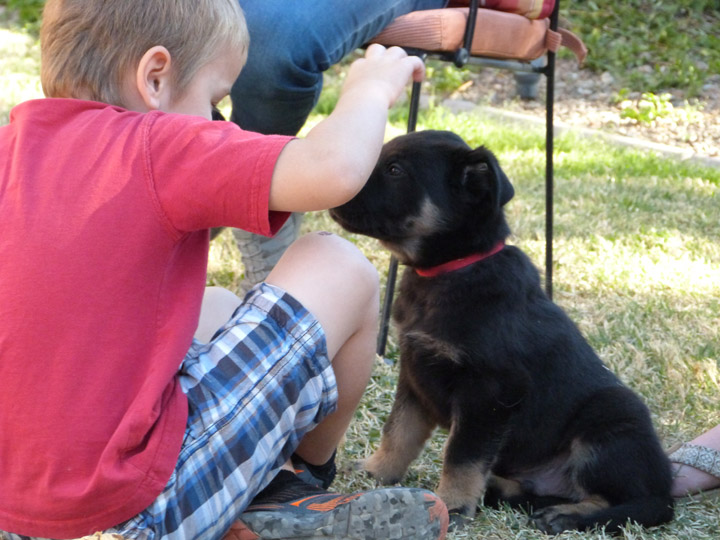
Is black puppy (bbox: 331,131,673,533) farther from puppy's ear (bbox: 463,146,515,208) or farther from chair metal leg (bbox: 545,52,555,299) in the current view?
chair metal leg (bbox: 545,52,555,299)

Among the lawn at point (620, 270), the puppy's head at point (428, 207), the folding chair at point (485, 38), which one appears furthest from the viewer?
the folding chair at point (485, 38)

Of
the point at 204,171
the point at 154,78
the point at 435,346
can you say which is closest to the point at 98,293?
the point at 204,171

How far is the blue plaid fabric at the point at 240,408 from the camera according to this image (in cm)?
164

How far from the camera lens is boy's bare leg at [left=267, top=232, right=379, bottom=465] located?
1.82 m

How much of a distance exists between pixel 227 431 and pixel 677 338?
7.26ft

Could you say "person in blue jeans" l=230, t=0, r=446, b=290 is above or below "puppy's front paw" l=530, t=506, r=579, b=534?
above

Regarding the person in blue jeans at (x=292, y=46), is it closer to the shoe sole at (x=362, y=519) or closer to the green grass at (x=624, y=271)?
the green grass at (x=624, y=271)

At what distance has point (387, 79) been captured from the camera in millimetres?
1916

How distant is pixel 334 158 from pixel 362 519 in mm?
719

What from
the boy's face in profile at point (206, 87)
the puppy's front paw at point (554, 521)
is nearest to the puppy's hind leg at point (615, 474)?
the puppy's front paw at point (554, 521)

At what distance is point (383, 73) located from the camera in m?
1.94

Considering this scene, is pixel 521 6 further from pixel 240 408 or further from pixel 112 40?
pixel 240 408

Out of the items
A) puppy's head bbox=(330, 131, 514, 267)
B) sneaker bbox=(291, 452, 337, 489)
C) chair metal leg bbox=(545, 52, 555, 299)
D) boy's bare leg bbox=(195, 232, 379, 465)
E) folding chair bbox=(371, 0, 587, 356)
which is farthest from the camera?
chair metal leg bbox=(545, 52, 555, 299)

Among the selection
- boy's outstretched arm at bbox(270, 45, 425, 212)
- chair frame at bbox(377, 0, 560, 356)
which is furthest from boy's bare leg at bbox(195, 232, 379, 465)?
chair frame at bbox(377, 0, 560, 356)
